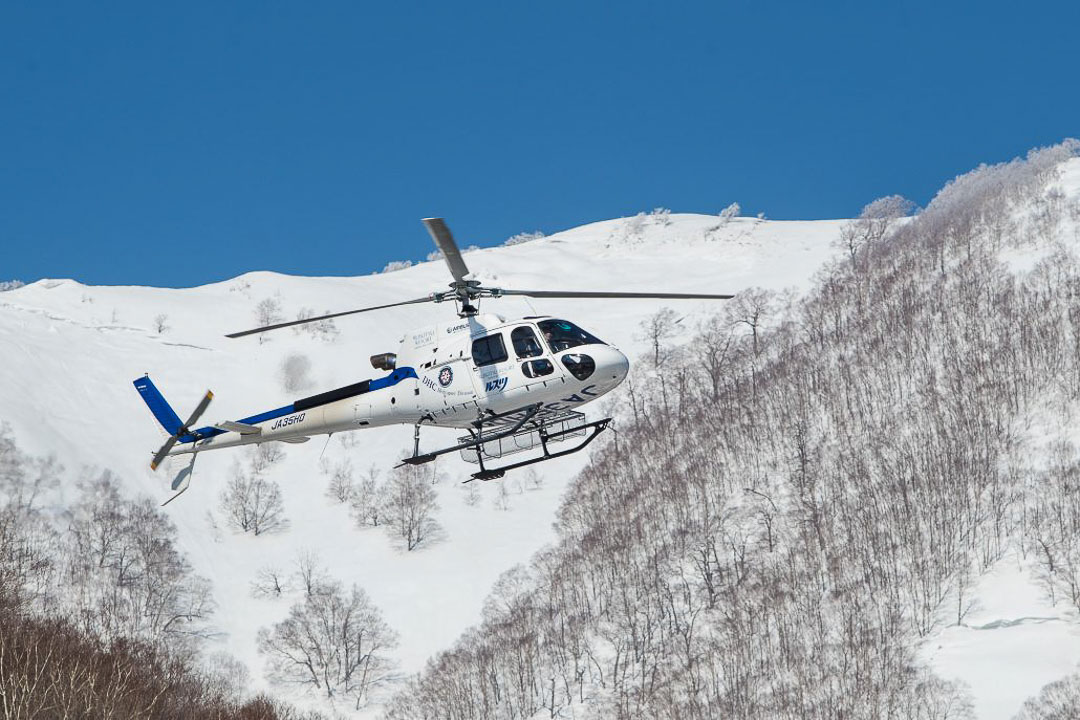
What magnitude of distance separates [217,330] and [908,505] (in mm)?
88126

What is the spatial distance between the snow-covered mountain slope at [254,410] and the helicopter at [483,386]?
68824mm

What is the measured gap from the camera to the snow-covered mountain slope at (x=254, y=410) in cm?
10262

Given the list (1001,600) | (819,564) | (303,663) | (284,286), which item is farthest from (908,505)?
(284,286)

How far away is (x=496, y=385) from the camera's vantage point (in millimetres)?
26984

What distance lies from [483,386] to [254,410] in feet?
322

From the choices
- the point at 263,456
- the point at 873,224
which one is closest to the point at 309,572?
the point at 263,456

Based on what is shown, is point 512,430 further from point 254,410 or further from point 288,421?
point 254,410

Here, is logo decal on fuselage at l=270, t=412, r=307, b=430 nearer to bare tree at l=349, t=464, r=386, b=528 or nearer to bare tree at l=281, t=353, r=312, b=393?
bare tree at l=349, t=464, r=386, b=528

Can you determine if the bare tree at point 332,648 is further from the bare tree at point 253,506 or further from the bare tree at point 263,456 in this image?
the bare tree at point 263,456

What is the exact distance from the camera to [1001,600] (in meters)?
80.6

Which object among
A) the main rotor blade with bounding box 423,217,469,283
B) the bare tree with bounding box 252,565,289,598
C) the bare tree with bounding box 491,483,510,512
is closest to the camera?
the main rotor blade with bounding box 423,217,469,283

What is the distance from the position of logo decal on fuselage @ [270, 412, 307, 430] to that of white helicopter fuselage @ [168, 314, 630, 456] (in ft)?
0.09

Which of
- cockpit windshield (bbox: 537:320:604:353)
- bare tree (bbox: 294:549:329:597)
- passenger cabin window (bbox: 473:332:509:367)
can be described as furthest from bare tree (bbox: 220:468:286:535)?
cockpit windshield (bbox: 537:320:604:353)

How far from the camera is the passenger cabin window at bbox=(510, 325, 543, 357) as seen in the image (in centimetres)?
2697
